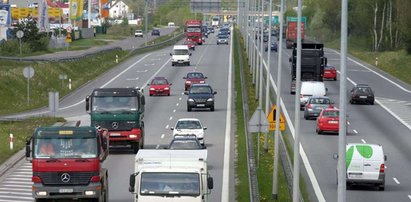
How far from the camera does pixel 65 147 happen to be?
31797 mm

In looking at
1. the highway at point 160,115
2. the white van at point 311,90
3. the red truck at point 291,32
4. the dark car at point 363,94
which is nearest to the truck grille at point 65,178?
the highway at point 160,115

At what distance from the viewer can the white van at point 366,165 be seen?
38906mm

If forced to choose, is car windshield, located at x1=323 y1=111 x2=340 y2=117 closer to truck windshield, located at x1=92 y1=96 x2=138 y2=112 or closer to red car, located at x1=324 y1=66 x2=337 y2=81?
truck windshield, located at x1=92 y1=96 x2=138 y2=112

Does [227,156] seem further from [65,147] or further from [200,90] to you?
[200,90]

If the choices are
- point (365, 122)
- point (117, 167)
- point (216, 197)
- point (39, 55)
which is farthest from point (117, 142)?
point (39, 55)

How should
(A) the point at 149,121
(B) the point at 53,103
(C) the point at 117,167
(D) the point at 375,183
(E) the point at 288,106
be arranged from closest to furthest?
(D) the point at 375,183
(C) the point at 117,167
(B) the point at 53,103
(A) the point at 149,121
(E) the point at 288,106

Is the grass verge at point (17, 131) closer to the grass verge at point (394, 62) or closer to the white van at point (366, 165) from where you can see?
the white van at point (366, 165)

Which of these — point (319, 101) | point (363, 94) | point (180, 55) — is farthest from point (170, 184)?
point (180, 55)

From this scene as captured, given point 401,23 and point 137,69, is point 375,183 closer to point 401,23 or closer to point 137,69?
point 137,69

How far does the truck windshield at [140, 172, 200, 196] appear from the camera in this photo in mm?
26719

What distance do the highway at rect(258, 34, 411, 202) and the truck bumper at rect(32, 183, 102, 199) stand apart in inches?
351

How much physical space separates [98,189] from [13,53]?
274ft

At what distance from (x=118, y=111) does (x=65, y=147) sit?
14421mm

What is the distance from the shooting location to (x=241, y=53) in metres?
130
